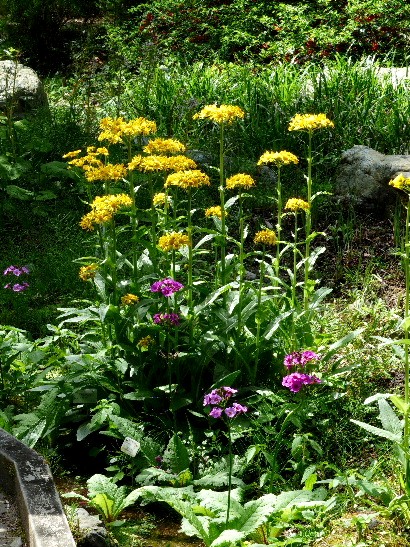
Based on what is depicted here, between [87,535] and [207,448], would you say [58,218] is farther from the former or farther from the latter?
[87,535]

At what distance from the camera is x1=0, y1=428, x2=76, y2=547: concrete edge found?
95.7 inches

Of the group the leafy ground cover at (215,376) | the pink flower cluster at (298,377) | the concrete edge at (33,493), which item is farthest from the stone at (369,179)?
the concrete edge at (33,493)

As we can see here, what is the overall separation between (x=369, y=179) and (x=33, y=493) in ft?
13.2

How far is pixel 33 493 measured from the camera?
2.67 m

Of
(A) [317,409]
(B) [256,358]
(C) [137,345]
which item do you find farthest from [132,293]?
(A) [317,409]

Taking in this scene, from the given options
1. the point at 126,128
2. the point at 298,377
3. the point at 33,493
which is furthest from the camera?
the point at 126,128

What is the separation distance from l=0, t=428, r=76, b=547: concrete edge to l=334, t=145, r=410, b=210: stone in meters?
3.68

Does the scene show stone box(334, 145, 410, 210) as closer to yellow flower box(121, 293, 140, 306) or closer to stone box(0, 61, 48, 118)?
yellow flower box(121, 293, 140, 306)

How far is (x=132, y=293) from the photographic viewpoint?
159 inches

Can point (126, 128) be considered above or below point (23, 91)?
above

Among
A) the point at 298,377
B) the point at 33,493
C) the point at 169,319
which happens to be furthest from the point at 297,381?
the point at 33,493

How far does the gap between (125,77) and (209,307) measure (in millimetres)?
6849

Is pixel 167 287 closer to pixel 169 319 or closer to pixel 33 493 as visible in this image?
pixel 169 319

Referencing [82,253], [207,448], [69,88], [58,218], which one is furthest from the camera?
[69,88]
